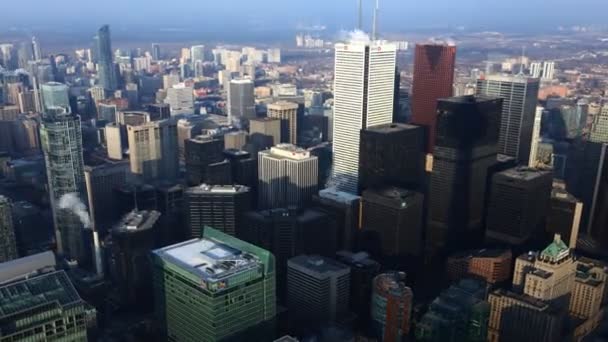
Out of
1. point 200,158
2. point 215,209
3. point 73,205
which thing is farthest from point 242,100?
point 215,209

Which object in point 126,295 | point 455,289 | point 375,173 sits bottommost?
point 126,295

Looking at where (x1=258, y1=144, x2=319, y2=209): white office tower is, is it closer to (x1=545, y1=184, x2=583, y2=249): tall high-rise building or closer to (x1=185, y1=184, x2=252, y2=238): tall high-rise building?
(x1=185, y1=184, x2=252, y2=238): tall high-rise building

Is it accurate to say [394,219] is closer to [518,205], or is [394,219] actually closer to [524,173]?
[518,205]

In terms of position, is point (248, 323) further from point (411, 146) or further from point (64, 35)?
point (64, 35)

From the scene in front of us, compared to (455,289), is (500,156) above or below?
above

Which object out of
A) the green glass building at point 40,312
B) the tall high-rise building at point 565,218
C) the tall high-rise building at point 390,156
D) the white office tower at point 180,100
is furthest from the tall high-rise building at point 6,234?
the white office tower at point 180,100

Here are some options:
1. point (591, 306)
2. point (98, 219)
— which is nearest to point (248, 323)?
point (591, 306)

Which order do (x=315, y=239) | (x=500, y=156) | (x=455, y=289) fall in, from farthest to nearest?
(x=500, y=156) → (x=315, y=239) → (x=455, y=289)

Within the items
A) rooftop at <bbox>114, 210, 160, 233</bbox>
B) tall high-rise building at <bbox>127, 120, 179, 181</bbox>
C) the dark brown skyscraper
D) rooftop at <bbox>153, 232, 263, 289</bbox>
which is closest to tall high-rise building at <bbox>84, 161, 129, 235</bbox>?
rooftop at <bbox>114, 210, 160, 233</bbox>
